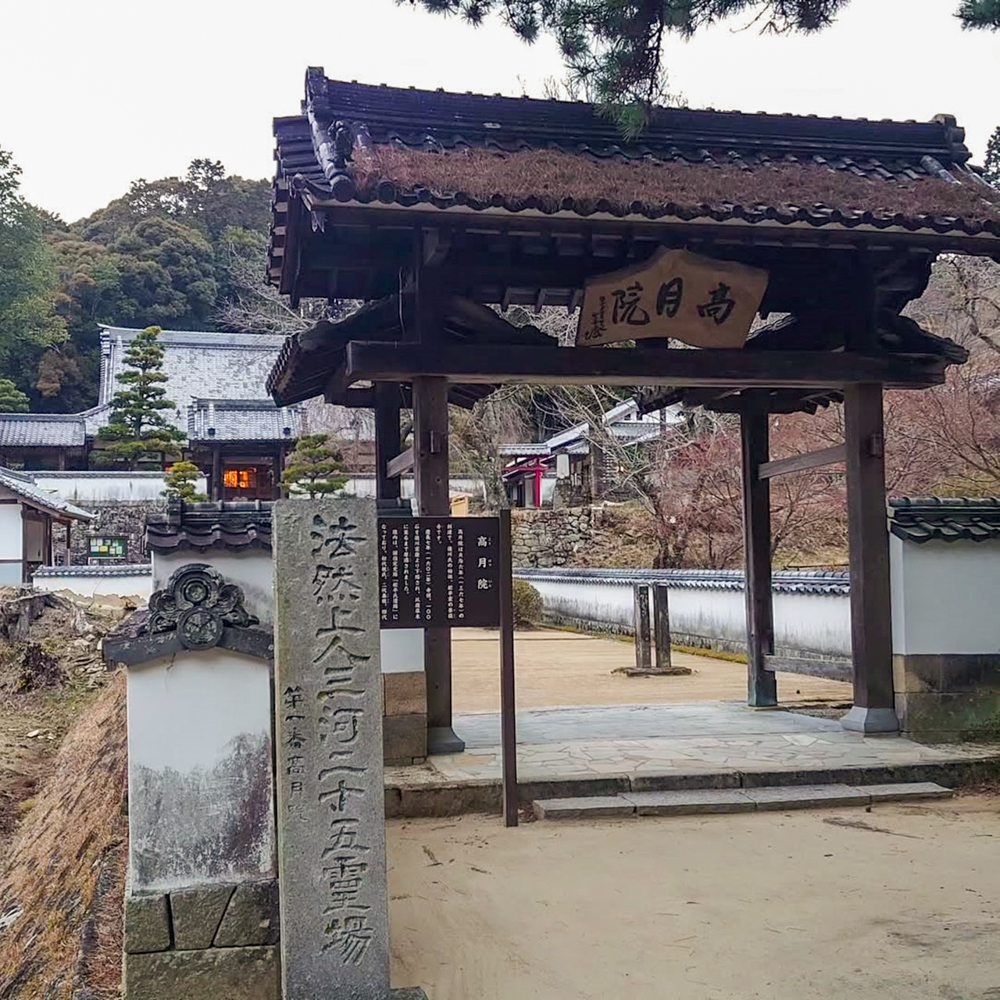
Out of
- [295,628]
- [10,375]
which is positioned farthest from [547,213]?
[10,375]

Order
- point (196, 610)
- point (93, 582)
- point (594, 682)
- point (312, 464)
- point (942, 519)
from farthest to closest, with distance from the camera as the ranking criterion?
point (93, 582) → point (312, 464) → point (594, 682) → point (942, 519) → point (196, 610)

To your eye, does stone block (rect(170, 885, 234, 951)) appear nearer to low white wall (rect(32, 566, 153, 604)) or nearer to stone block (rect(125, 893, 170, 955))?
stone block (rect(125, 893, 170, 955))

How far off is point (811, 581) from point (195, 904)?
37.1 ft

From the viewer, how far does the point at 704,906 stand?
474 centimetres

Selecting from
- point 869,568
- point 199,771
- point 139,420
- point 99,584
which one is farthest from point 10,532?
point 199,771

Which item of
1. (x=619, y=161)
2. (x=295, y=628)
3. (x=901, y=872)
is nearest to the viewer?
(x=295, y=628)

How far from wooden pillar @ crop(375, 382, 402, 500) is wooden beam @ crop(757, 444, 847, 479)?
3502 mm

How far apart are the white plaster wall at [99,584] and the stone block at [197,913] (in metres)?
23.5

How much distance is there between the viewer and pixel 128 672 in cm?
389

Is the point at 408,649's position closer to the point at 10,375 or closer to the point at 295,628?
the point at 295,628

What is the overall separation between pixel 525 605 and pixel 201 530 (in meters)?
16.9

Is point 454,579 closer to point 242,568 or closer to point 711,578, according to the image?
point 242,568

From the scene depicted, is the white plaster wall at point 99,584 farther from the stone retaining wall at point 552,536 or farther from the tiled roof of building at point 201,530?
the tiled roof of building at point 201,530

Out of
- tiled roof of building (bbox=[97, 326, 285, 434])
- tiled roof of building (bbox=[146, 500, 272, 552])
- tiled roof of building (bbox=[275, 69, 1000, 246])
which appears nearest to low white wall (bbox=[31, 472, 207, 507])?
tiled roof of building (bbox=[97, 326, 285, 434])
